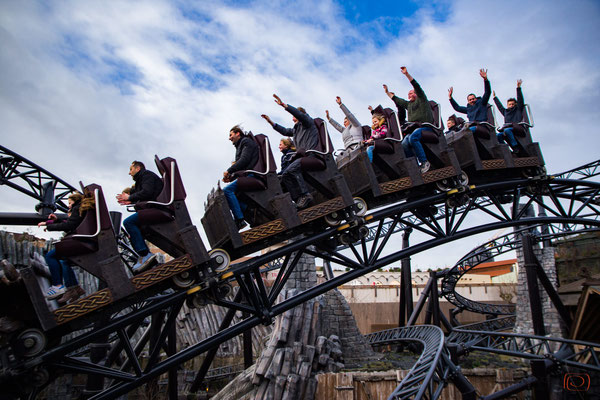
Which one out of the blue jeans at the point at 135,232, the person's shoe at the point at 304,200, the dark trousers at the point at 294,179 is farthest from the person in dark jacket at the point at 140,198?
the person's shoe at the point at 304,200

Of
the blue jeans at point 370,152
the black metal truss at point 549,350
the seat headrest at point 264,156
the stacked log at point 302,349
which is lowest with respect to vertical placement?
the black metal truss at point 549,350

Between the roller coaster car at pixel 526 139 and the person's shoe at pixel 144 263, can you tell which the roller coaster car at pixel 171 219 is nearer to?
the person's shoe at pixel 144 263

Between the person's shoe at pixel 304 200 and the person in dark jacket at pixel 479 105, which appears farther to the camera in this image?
the person in dark jacket at pixel 479 105

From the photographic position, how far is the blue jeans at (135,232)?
436cm

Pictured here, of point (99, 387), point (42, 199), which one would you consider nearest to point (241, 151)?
point (99, 387)

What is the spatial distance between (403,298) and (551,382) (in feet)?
21.4

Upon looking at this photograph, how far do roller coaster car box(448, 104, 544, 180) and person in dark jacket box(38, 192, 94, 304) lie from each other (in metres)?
6.04

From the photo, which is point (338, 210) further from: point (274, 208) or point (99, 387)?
point (99, 387)

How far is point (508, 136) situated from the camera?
8344mm

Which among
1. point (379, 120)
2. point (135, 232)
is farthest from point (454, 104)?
point (135, 232)

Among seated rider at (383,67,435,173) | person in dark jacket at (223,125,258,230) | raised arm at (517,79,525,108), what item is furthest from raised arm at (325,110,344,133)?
raised arm at (517,79,525,108)

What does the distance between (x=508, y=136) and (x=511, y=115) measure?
59cm

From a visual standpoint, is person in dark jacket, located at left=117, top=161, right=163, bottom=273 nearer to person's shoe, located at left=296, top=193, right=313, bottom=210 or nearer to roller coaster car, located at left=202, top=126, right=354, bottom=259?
roller coaster car, located at left=202, top=126, right=354, bottom=259

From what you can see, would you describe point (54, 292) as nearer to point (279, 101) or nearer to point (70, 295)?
point (70, 295)
